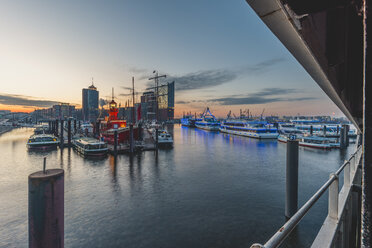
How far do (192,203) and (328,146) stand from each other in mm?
39966

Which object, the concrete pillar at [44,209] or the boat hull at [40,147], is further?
the boat hull at [40,147]

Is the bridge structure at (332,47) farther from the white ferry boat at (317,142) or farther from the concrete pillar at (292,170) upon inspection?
the white ferry boat at (317,142)

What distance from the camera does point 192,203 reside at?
15.1 m

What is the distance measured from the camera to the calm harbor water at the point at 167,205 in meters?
11.0

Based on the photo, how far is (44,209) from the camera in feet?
14.1

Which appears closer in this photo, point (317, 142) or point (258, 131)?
point (317, 142)

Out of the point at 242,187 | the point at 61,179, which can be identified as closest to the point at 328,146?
the point at 242,187

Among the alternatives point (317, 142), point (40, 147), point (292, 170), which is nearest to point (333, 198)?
point (292, 170)

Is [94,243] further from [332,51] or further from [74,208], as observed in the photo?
[332,51]

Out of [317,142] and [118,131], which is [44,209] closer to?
[118,131]

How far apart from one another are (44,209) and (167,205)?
11.6 meters

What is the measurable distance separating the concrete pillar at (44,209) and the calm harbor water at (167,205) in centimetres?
709

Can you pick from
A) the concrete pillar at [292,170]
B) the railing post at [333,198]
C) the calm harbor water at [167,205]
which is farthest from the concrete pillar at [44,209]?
the concrete pillar at [292,170]

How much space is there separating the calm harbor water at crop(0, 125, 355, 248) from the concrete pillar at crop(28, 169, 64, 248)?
7.09 meters
